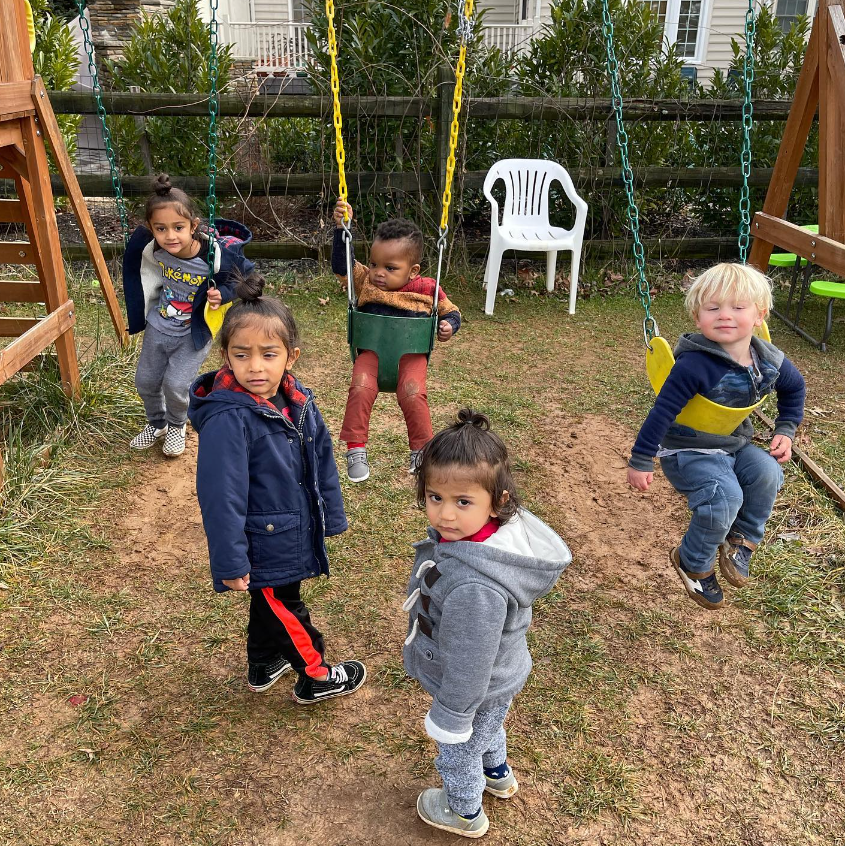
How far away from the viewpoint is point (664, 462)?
3.02 meters

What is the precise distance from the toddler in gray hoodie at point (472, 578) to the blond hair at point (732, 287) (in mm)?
1095

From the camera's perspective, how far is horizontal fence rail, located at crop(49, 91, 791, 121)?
6.98 metres

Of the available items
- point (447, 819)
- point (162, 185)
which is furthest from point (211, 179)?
point (447, 819)

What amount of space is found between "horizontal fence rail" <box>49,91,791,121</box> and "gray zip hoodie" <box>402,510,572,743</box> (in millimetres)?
5844

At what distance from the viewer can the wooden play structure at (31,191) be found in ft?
13.8

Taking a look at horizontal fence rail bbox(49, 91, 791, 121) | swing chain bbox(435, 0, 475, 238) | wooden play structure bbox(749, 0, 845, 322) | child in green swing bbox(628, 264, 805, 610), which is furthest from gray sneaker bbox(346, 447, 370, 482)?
horizontal fence rail bbox(49, 91, 791, 121)

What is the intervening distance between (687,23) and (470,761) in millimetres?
15289

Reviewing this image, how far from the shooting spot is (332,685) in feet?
9.53

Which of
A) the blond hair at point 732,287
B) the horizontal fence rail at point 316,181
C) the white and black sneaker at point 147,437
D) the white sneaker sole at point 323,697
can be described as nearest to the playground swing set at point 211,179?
the white and black sneaker at point 147,437

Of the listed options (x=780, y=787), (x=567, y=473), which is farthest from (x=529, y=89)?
(x=780, y=787)

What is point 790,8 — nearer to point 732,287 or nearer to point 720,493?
point 732,287

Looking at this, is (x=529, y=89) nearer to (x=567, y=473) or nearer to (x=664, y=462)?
(x=567, y=473)

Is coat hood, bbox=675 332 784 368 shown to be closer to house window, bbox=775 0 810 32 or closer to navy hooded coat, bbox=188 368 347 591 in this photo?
navy hooded coat, bbox=188 368 347 591

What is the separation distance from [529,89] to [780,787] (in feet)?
21.9
